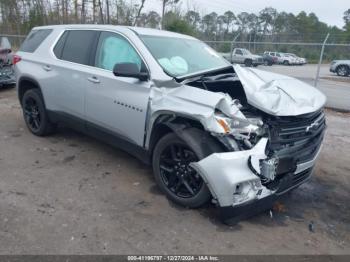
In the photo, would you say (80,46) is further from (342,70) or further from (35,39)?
(342,70)

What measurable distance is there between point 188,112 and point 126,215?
1.22 meters

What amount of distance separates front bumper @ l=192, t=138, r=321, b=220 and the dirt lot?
12.3 inches

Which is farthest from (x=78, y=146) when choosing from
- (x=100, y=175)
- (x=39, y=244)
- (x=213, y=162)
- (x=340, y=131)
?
(x=340, y=131)

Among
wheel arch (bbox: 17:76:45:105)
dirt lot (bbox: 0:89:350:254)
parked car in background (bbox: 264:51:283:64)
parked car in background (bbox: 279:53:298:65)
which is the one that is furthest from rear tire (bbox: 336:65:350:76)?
wheel arch (bbox: 17:76:45:105)

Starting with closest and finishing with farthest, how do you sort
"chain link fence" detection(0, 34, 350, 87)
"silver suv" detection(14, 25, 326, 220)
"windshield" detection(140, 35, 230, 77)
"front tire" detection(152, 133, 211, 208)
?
"silver suv" detection(14, 25, 326, 220) → "front tire" detection(152, 133, 211, 208) → "windshield" detection(140, 35, 230, 77) → "chain link fence" detection(0, 34, 350, 87)

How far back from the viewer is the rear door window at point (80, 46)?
458 cm

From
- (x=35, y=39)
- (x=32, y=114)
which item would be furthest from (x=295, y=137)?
(x=35, y=39)

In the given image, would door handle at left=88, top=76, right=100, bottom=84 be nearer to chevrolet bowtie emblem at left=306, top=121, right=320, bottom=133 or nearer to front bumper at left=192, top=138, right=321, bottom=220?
front bumper at left=192, top=138, right=321, bottom=220

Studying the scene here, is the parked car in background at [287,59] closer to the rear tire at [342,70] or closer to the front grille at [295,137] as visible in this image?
the rear tire at [342,70]

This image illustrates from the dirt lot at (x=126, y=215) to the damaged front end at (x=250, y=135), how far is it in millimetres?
332

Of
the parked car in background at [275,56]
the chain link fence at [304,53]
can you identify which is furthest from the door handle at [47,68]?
the parked car in background at [275,56]

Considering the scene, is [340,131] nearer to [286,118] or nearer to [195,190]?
[286,118]

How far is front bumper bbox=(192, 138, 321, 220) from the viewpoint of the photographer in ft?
9.61

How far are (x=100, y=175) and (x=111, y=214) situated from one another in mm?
996
